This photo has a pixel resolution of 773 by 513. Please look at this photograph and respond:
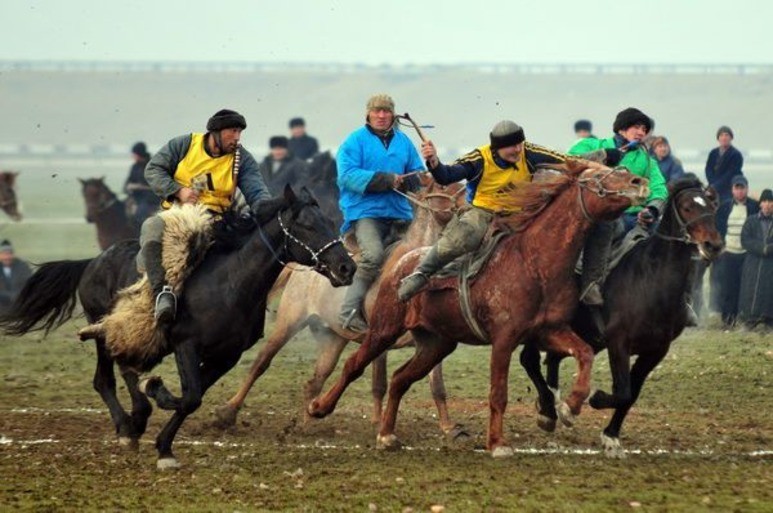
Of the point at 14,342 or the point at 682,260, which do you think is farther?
the point at 14,342

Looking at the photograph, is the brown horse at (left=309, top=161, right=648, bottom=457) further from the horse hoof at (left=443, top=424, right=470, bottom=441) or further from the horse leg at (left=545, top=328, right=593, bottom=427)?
the horse hoof at (left=443, top=424, right=470, bottom=441)

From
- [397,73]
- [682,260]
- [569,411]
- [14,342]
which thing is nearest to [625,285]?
[682,260]

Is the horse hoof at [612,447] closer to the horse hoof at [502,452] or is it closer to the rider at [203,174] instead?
the horse hoof at [502,452]

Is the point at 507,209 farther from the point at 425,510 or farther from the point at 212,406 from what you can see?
the point at 212,406

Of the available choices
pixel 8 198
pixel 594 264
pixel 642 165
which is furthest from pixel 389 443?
pixel 8 198

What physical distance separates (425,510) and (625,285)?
3412 mm

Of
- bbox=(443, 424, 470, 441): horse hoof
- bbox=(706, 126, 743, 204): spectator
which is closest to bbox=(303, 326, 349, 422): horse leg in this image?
bbox=(443, 424, 470, 441): horse hoof

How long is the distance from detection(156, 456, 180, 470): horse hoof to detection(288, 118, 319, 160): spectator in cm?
1759

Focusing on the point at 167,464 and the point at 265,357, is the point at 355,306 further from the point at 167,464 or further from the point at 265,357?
the point at 167,464

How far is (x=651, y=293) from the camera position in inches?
524

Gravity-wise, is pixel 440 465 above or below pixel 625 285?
below

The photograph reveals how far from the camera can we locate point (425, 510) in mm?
10555

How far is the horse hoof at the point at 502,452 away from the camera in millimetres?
12719

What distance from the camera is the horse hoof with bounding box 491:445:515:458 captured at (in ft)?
41.7
